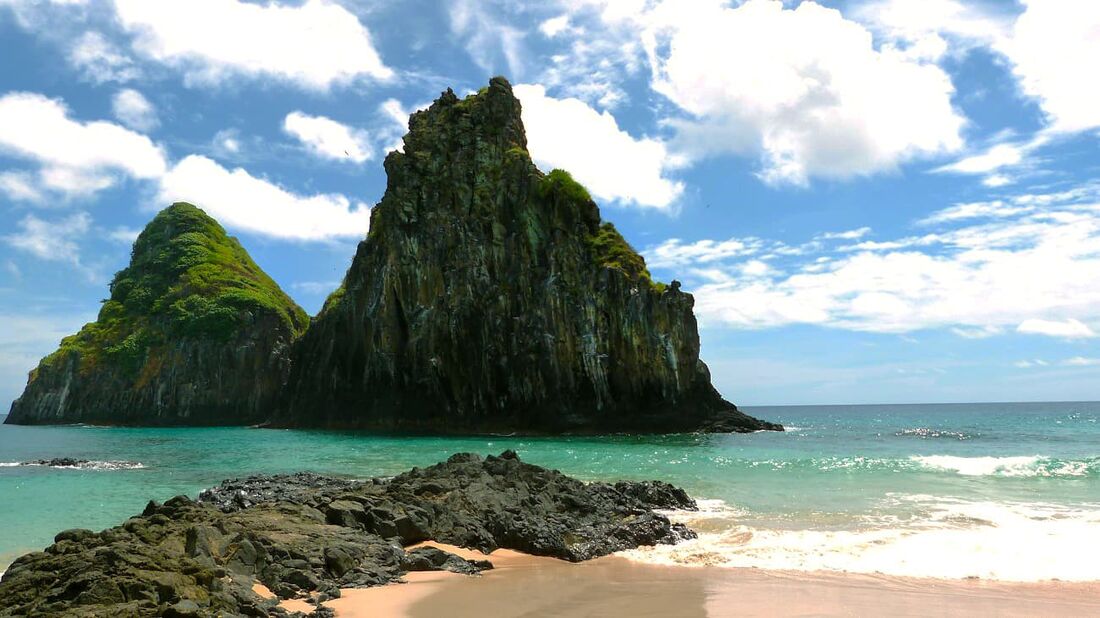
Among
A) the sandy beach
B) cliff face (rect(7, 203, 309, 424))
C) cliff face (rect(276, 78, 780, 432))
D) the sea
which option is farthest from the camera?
cliff face (rect(7, 203, 309, 424))

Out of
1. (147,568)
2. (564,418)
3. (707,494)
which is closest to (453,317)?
(564,418)

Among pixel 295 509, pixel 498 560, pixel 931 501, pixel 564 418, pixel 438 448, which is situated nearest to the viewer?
pixel 498 560

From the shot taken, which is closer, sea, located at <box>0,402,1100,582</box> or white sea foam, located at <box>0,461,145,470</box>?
sea, located at <box>0,402,1100,582</box>

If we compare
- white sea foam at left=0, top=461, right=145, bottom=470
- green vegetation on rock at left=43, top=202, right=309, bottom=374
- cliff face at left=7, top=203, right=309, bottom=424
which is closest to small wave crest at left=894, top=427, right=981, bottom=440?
white sea foam at left=0, top=461, right=145, bottom=470

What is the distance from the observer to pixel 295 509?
12336 millimetres

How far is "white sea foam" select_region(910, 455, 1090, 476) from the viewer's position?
947 inches

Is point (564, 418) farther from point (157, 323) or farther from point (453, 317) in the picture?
point (157, 323)

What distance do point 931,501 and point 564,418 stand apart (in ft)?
121

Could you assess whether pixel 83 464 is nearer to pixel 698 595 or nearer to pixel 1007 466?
pixel 698 595

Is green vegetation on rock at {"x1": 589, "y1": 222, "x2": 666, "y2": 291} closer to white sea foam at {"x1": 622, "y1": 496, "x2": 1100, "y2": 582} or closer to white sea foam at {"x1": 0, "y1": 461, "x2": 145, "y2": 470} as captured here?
white sea foam at {"x1": 0, "y1": 461, "x2": 145, "y2": 470}

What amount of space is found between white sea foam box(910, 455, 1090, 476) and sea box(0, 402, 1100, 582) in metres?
0.09

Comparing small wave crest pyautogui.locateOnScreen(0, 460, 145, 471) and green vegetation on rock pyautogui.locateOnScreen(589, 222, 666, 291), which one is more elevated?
green vegetation on rock pyautogui.locateOnScreen(589, 222, 666, 291)

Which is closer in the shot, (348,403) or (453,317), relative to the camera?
(453,317)

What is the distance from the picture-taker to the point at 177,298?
8975 centimetres
